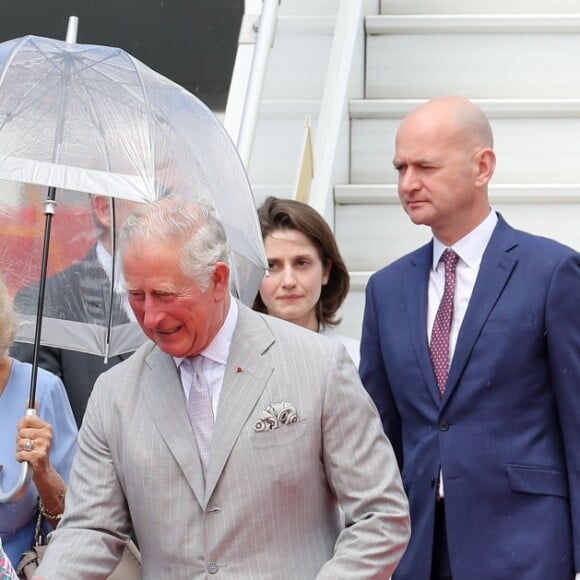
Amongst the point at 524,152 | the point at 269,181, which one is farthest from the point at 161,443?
the point at 524,152

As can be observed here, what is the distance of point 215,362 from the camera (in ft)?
11.1

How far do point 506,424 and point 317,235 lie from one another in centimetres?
124

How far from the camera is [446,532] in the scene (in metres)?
4.05

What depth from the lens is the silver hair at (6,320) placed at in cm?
397

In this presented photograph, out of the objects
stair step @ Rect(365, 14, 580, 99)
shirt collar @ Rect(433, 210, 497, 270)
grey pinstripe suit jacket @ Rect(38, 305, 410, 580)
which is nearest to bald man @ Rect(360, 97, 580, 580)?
shirt collar @ Rect(433, 210, 497, 270)

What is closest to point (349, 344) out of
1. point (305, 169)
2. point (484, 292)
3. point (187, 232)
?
point (484, 292)

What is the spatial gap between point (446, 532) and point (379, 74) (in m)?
3.32

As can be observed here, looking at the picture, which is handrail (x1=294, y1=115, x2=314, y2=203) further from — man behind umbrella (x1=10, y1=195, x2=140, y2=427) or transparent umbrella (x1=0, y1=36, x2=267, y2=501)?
transparent umbrella (x1=0, y1=36, x2=267, y2=501)

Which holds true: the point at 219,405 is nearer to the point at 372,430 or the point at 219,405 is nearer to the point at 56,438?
the point at 372,430

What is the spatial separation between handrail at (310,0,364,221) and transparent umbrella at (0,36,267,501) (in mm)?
1882

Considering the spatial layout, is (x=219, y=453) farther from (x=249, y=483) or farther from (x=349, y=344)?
(x=349, y=344)

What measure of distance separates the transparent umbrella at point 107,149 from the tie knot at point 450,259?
476mm

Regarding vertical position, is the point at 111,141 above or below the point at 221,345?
above

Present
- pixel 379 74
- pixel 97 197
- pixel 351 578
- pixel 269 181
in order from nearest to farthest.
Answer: pixel 351 578 < pixel 97 197 < pixel 269 181 < pixel 379 74
